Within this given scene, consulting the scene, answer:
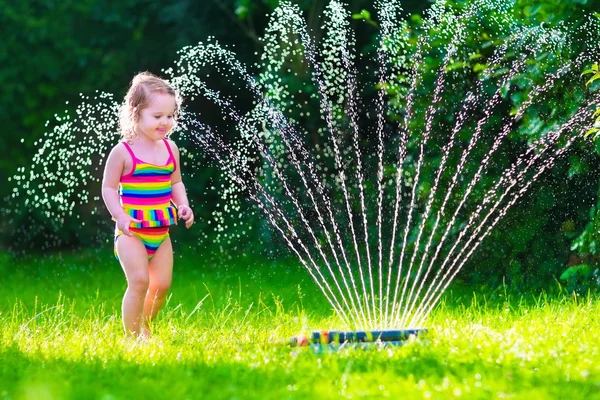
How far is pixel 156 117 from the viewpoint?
4.84 meters

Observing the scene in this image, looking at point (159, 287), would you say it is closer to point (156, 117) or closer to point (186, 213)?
point (186, 213)

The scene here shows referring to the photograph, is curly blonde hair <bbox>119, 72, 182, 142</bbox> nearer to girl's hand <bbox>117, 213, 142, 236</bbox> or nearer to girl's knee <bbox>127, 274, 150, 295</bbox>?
girl's hand <bbox>117, 213, 142, 236</bbox>

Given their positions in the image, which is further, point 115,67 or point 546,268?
point 115,67

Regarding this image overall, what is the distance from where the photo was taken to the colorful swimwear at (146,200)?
15.7 feet

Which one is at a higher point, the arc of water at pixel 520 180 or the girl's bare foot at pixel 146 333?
the arc of water at pixel 520 180

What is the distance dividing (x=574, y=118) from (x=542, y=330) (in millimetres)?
1729

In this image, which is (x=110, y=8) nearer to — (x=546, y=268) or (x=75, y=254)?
(x=75, y=254)

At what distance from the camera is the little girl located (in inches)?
187

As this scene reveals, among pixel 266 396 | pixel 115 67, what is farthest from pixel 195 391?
pixel 115 67

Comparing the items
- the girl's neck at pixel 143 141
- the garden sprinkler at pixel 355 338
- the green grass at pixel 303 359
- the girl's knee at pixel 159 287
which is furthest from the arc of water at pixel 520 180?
the girl's neck at pixel 143 141

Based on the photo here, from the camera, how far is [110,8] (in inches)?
450

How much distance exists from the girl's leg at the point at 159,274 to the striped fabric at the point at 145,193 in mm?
150

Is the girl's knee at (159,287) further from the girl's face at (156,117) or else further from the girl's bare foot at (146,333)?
the girl's face at (156,117)

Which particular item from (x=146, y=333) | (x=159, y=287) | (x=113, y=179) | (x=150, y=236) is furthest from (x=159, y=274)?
(x=113, y=179)
